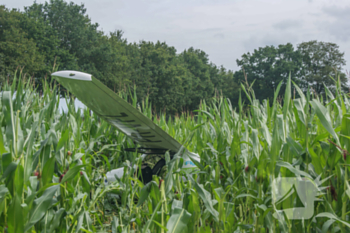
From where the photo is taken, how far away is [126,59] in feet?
103

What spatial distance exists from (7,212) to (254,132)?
1.54 m

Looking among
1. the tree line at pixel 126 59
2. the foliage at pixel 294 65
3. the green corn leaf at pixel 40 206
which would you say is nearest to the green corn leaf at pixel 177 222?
the green corn leaf at pixel 40 206

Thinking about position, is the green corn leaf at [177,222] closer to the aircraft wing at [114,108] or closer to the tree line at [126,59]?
the aircraft wing at [114,108]

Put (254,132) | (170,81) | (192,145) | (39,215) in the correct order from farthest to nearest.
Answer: (170,81) → (192,145) → (254,132) → (39,215)

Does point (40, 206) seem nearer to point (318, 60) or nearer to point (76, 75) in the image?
point (76, 75)

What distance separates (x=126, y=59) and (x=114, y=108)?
30.5m

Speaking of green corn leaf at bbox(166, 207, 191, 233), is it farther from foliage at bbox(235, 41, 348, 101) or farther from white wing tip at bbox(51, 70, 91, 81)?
foliage at bbox(235, 41, 348, 101)

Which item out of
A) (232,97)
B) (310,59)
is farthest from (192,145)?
(310,59)

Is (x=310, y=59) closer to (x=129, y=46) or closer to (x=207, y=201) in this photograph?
(x=129, y=46)

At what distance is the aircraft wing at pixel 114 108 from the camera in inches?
70.5

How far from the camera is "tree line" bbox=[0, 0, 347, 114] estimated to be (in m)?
22.2

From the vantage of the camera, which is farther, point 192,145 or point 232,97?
point 232,97

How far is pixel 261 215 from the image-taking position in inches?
62.4

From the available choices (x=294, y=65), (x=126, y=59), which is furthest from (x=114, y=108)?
(x=294, y=65)
